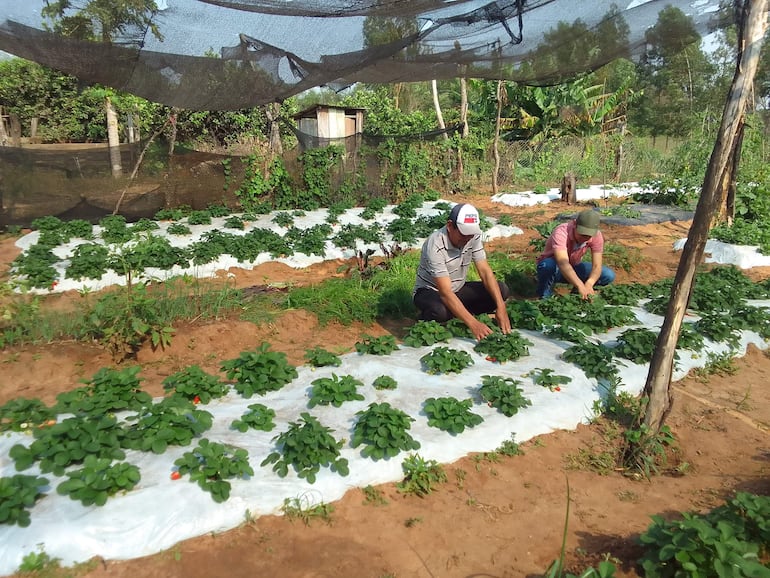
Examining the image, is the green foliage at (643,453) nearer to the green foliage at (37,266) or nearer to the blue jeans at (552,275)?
the blue jeans at (552,275)

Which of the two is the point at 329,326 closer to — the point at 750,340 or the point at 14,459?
the point at 14,459

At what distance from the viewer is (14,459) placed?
2195 mm

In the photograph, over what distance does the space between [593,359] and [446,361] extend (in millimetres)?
1010

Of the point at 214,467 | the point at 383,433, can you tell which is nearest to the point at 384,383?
the point at 383,433

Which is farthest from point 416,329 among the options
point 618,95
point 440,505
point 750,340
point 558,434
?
point 618,95

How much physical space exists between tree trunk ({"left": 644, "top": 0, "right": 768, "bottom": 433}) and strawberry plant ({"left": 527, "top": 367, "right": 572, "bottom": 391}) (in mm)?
499

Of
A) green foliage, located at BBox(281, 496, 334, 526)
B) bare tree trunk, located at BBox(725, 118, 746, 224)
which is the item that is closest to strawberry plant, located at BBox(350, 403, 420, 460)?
green foliage, located at BBox(281, 496, 334, 526)

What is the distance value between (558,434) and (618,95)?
15.4 metres

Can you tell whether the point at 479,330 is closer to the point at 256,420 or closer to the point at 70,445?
the point at 256,420

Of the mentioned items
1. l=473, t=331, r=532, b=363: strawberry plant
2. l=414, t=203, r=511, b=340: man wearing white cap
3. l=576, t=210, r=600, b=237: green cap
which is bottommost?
l=473, t=331, r=532, b=363: strawberry plant

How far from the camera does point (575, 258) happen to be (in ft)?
Answer: 16.4

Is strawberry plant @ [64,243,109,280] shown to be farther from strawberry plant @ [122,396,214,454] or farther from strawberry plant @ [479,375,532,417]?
strawberry plant @ [479,375,532,417]

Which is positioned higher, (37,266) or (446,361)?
(37,266)

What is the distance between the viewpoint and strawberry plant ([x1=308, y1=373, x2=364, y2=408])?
2.89m
